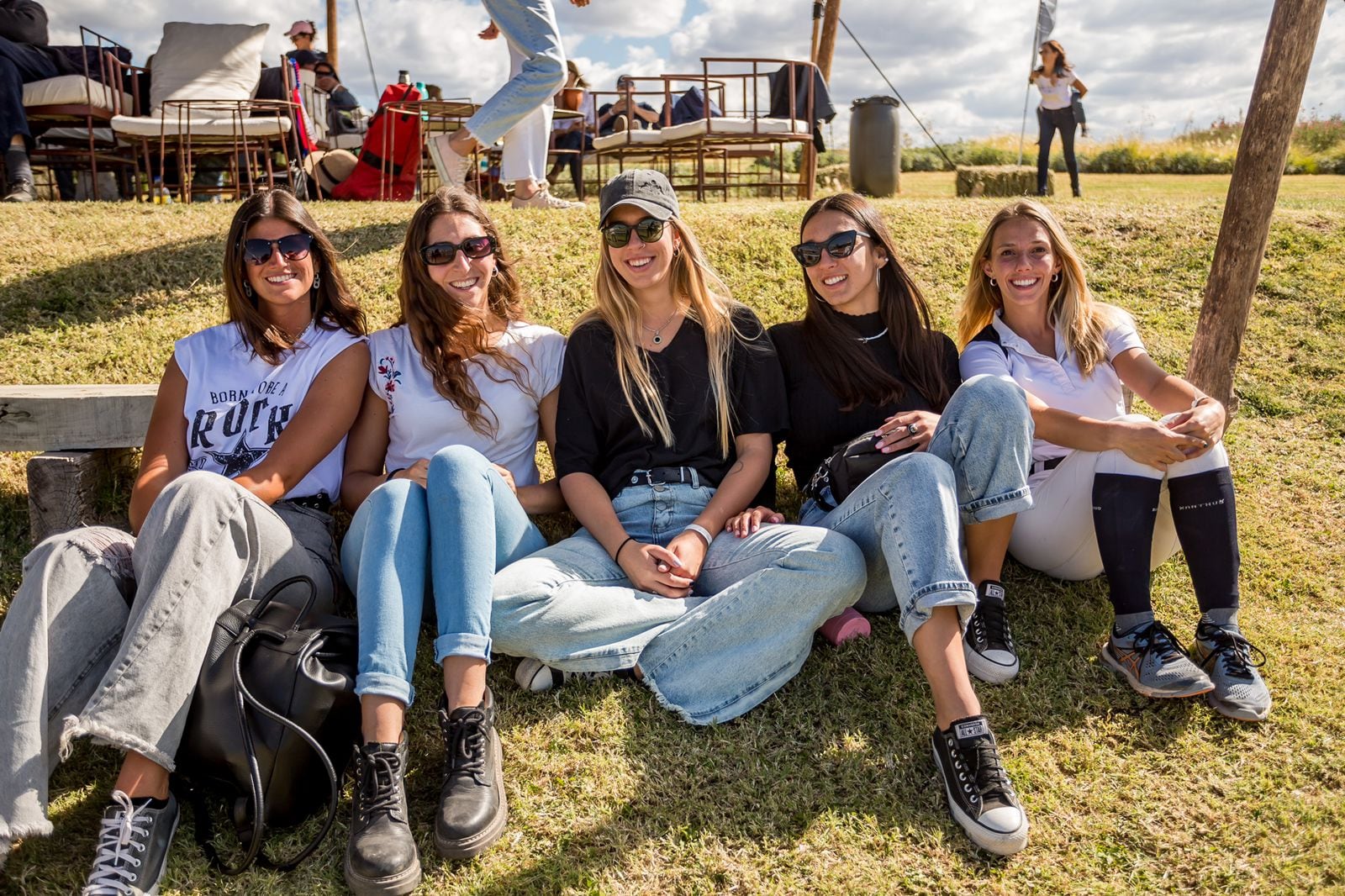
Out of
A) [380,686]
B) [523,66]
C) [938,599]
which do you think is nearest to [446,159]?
[523,66]

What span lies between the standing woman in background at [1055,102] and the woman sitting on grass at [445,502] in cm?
984

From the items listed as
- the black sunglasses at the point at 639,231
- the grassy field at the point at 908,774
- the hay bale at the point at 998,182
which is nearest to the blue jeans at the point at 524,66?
the grassy field at the point at 908,774

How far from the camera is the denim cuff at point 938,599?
2.69 m

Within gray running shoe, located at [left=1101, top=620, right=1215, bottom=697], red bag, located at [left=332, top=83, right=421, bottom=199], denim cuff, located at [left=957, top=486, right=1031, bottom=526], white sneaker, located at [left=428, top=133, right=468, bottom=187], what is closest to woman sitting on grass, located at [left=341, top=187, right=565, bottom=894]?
denim cuff, located at [left=957, top=486, right=1031, bottom=526]

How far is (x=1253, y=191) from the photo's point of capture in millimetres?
4598

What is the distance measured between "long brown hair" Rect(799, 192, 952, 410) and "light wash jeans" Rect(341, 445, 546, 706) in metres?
1.33

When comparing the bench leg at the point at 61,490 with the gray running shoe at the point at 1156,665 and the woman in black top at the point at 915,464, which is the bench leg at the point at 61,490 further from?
the gray running shoe at the point at 1156,665

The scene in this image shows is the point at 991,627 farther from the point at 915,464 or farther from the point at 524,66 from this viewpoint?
the point at 524,66

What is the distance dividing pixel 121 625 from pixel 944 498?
2.35 m

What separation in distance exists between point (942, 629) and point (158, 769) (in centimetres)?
210

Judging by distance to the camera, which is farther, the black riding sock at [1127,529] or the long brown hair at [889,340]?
the long brown hair at [889,340]

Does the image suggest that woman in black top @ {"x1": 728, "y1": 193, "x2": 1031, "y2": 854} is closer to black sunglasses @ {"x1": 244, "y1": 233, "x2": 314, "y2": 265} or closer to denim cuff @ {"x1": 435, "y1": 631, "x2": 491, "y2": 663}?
denim cuff @ {"x1": 435, "y1": 631, "x2": 491, "y2": 663}

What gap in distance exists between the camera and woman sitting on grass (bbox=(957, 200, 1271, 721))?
308 centimetres

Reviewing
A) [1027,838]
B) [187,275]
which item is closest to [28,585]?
[1027,838]
